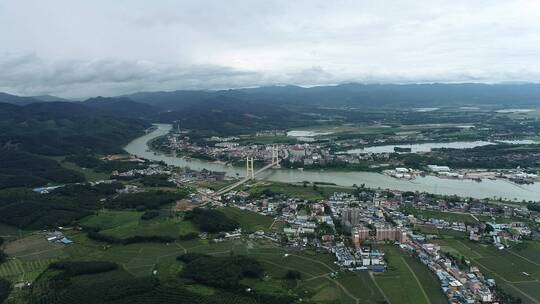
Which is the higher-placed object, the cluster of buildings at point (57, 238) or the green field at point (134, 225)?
the green field at point (134, 225)

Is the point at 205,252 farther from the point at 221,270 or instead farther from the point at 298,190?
the point at 298,190

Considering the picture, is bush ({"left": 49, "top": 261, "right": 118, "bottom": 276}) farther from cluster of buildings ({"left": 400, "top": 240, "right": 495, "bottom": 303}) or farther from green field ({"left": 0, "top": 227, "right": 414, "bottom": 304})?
cluster of buildings ({"left": 400, "top": 240, "right": 495, "bottom": 303})

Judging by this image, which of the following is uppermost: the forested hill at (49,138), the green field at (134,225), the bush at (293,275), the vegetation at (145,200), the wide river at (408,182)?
the forested hill at (49,138)

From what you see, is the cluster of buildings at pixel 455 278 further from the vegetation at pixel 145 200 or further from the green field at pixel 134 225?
the vegetation at pixel 145 200

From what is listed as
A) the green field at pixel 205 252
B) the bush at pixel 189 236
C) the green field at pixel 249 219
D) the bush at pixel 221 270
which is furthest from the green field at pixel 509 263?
the bush at pixel 189 236

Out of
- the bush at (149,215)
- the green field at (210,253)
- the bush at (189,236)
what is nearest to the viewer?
the green field at (210,253)
